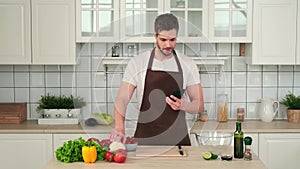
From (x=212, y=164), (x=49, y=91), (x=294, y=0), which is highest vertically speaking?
(x=294, y=0)

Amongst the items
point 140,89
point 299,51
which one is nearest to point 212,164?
point 140,89

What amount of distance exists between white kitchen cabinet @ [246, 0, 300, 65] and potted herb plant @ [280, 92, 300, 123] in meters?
0.40

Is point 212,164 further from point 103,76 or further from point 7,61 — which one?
point 7,61

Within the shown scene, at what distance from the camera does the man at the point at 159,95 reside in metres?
2.68

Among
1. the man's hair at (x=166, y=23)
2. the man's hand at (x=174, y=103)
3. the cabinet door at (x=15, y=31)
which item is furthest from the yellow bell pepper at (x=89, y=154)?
the cabinet door at (x=15, y=31)

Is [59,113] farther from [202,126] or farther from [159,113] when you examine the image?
[159,113]

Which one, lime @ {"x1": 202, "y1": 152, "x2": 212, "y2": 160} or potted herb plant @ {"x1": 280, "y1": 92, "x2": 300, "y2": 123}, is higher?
potted herb plant @ {"x1": 280, "y1": 92, "x2": 300, "y2": 123}

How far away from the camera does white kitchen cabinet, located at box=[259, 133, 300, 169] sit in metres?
3.88

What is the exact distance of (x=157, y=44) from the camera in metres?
2.56

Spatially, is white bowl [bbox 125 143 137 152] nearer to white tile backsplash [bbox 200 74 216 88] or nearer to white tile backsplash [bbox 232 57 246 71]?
white tile backsplash [bbox 200 74 216 88]

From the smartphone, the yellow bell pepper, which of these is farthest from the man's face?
the yellow bell pepper

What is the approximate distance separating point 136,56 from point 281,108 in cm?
208

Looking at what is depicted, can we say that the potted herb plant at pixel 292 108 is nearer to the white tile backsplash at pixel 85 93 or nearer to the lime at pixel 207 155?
the lime at pixel 207 155

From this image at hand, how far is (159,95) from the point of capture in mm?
2764
